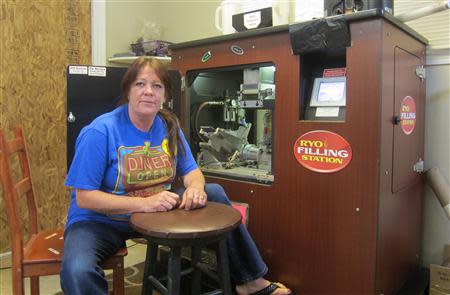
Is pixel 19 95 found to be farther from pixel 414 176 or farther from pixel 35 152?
pixel 414 176

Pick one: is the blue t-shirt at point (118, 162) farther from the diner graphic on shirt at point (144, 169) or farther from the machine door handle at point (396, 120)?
the machine door handle at point (396, 120)

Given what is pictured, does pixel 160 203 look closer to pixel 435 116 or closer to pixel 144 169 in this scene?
pixel 144 169

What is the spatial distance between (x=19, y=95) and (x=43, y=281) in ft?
3.97

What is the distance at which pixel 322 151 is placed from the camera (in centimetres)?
166

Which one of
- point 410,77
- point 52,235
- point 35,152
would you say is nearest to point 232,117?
point 410,77

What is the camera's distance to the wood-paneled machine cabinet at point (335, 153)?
1549 millimetres

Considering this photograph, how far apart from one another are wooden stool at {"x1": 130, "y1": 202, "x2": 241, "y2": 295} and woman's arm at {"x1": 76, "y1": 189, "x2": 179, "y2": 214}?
36mm

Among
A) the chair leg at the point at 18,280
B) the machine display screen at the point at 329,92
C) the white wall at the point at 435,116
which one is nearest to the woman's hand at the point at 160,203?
the chair leg at the point at 18,280

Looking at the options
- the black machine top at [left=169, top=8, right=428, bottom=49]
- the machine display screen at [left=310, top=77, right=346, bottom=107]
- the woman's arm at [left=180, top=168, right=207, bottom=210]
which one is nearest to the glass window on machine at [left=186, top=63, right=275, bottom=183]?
the black machine top at [left=169, top=8, right=428, bottom=49]

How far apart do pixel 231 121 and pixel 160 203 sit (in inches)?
43.5

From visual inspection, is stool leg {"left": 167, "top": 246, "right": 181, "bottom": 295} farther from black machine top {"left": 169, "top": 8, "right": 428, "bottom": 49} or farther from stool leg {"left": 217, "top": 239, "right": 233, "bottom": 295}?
black machine top {"left": 169, "top": 8, "right": 428, "bottom": 49}

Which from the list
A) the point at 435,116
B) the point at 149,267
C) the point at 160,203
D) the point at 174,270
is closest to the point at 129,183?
the point at 160,203

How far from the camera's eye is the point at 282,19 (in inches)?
87.4

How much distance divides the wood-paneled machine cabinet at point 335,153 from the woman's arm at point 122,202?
0.63m
